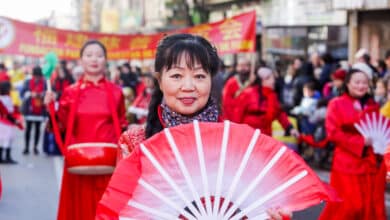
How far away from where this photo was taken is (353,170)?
7.43 metres

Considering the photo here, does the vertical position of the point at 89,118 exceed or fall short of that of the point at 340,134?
it exceeds it

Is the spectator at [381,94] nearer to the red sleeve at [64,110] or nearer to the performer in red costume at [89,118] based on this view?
the performer in red costume at [89,118]

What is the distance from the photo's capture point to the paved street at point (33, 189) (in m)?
9.05

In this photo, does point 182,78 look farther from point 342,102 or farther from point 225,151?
point 342,102

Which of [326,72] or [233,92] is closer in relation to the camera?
[233,92]

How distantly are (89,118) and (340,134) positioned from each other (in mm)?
2309

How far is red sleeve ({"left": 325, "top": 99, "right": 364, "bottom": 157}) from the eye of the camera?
24.3 feet

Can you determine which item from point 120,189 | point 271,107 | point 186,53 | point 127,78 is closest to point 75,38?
point 271,107

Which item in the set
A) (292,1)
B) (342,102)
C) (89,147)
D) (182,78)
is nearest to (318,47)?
(292,1)

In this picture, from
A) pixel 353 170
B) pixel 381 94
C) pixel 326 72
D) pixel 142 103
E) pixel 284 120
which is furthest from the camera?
pixel 142 103

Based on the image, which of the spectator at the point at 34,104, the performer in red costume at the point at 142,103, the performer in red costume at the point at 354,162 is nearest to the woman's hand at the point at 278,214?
the performer in red costume at the point at 354,162

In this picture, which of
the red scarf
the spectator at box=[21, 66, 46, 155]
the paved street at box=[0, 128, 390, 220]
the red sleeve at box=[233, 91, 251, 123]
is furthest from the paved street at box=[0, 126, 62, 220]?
the red sleeve at box=[233, 91, 251, 123]

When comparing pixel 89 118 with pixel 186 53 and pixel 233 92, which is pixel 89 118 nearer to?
pixel 186 53

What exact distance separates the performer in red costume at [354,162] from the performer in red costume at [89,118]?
201 cm
